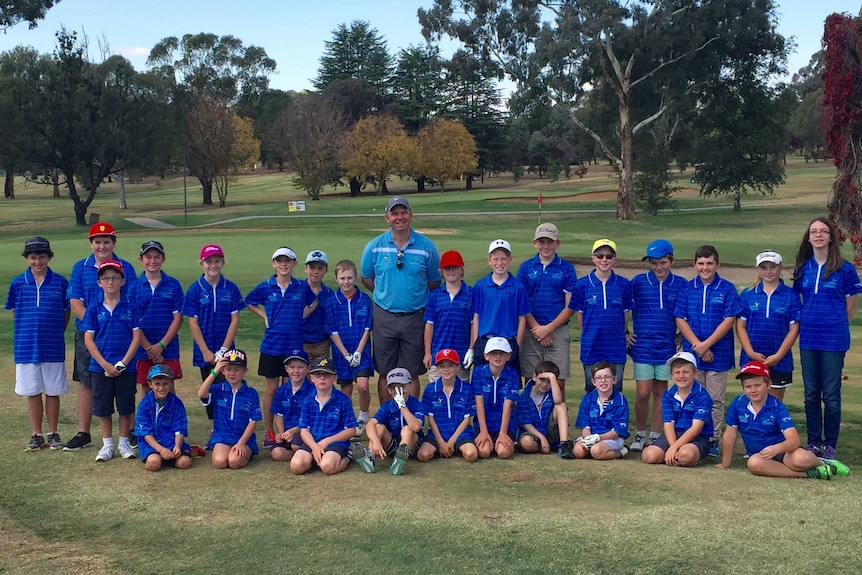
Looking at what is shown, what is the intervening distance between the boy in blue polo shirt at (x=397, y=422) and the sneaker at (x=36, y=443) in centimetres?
262

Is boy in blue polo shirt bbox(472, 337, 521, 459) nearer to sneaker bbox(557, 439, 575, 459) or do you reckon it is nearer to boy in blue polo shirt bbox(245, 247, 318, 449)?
sneaker bbox(557, 439, 575, 459)

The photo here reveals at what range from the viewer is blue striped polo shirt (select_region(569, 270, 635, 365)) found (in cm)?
755

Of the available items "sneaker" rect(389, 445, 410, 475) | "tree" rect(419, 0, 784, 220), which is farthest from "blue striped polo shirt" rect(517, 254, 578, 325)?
"tree" rect(419, 0, 784, 220)

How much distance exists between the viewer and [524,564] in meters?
4.65

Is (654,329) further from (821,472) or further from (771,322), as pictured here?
(821,472)

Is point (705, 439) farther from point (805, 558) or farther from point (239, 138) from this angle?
point (239, 138)

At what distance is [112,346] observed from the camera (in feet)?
23.5

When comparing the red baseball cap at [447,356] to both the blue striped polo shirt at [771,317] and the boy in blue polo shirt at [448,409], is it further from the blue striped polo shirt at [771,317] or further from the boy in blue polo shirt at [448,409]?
the blue striped polo shirt at [771,317]

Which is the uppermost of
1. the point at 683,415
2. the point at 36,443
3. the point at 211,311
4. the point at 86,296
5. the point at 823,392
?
the point at 86,296

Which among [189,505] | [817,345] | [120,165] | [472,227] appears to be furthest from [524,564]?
[120,165]

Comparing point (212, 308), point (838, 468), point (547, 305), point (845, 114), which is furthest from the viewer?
point (845, 114)

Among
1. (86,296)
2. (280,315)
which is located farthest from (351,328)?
(86,296)

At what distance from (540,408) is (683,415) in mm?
1116

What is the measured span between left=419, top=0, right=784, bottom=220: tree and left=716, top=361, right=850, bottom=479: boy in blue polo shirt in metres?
35.3
